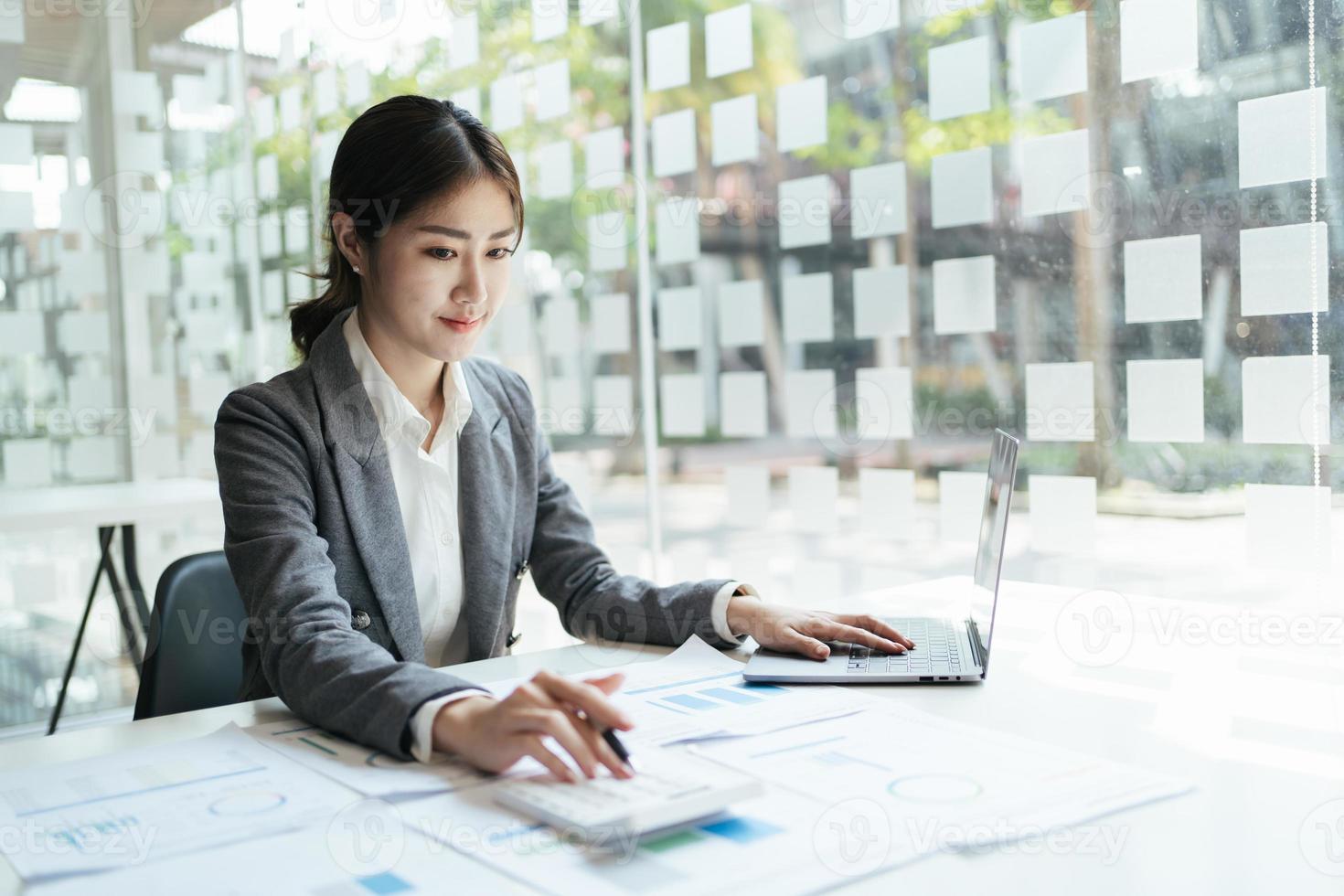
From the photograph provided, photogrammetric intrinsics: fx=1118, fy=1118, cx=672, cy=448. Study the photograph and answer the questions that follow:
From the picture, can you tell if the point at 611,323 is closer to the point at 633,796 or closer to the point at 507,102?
the point at 507,102

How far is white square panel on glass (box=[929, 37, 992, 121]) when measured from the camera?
6.87 feet

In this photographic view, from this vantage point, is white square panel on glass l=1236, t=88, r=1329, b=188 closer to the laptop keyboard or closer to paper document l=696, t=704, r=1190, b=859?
the laptop keyboard

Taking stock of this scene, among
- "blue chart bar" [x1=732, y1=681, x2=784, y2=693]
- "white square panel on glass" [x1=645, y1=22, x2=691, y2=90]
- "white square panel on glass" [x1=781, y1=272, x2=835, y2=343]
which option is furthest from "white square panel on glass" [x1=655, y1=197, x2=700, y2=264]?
"blue chart bar" [x1=732, y1=681, x2=784, y2=693]

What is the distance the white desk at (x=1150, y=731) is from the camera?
2.22 ft

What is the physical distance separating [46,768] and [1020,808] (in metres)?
0.76

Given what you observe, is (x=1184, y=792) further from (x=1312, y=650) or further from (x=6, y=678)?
(x=6, y=678)

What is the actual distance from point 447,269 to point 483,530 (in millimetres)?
327

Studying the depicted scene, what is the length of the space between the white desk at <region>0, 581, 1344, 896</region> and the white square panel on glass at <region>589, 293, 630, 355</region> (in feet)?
5.27

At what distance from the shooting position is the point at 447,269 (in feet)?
4.38

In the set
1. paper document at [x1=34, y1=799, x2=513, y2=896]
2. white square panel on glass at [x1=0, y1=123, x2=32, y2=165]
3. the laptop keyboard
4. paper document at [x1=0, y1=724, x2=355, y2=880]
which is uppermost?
white square panel on glass at [x1=0, y1=123, x2=32, y2=165]

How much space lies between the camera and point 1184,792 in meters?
0.81

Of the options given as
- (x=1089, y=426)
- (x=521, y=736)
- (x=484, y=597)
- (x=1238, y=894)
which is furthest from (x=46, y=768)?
(x=1089, y=426)

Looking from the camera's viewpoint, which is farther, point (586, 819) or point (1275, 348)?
point (1275, 348)

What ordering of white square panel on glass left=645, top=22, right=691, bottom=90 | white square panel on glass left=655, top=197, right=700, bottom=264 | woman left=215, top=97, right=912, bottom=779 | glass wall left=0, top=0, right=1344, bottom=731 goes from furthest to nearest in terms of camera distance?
white square panel on glass left=655, top=197, right=700, bottom=264 < white square panel on glass left=645, top=22, right=691, bottom=90 < glass wall left=0, top=0, right=1344, bottom=731 < woman left=215, top=97, right=912, bottom=779
